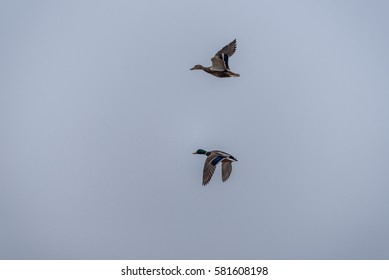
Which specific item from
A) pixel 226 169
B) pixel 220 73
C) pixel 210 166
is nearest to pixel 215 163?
pixel 210 166

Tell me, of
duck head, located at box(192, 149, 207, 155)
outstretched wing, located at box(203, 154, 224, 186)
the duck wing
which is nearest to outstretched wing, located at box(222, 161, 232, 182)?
outstretched wing, located at box(203, 154, 224, 186)

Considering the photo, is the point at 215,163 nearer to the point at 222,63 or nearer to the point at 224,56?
the point at 222,63

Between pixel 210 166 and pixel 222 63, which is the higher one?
pixel 222 63

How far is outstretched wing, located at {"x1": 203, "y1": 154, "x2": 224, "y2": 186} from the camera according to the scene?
25719 mm

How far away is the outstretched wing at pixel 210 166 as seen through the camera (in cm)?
2572

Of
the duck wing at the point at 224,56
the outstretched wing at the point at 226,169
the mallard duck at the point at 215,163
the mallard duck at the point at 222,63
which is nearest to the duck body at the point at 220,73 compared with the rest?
the mallard duck at the point at 222,63

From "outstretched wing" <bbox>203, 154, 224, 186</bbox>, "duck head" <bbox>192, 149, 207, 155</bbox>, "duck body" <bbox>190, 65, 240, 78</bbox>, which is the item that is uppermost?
"duck body" <bbox>190, 65, 240, 78</bbox>

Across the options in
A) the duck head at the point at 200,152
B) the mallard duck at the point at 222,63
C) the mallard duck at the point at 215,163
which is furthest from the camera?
the duck head at the point at 200,152

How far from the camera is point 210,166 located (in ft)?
85.8

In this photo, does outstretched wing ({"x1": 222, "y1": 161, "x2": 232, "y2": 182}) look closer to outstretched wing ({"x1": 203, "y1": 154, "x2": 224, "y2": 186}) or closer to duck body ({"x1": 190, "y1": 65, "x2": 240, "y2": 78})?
outstretched wing ({"x1": 203, "y1": 154, "x2": 224, "y2": 186})

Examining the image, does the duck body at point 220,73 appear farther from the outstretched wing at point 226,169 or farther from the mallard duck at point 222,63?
the outstretched wing at point 226,169
